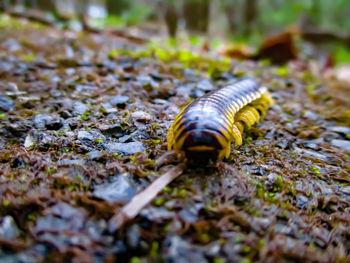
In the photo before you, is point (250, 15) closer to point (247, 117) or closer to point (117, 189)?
point (247, 117)

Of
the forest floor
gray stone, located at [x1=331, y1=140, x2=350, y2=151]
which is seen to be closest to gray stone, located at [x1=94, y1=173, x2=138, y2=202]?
the forest floor

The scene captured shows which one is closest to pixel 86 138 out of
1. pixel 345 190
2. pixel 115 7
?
pixel 345 190

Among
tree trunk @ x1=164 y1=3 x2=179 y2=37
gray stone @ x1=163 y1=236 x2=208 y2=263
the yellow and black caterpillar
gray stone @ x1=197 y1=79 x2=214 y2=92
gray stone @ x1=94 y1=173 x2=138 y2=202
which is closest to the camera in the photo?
gray stone @ x1=163 y1=236 x2=208 y2=263

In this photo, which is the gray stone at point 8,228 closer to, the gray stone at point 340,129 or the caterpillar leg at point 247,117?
the caterpillar leg at point 247,117

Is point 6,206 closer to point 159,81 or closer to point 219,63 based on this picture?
point 159,81

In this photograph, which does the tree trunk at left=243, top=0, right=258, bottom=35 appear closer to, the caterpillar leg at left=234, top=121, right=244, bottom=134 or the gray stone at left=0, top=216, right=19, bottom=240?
the caterpillar leg at left=234, top=121, right=244, bottom=134

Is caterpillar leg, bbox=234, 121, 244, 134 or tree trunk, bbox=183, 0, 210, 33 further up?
tree trunk, bbox=183, 0, 210, 33
